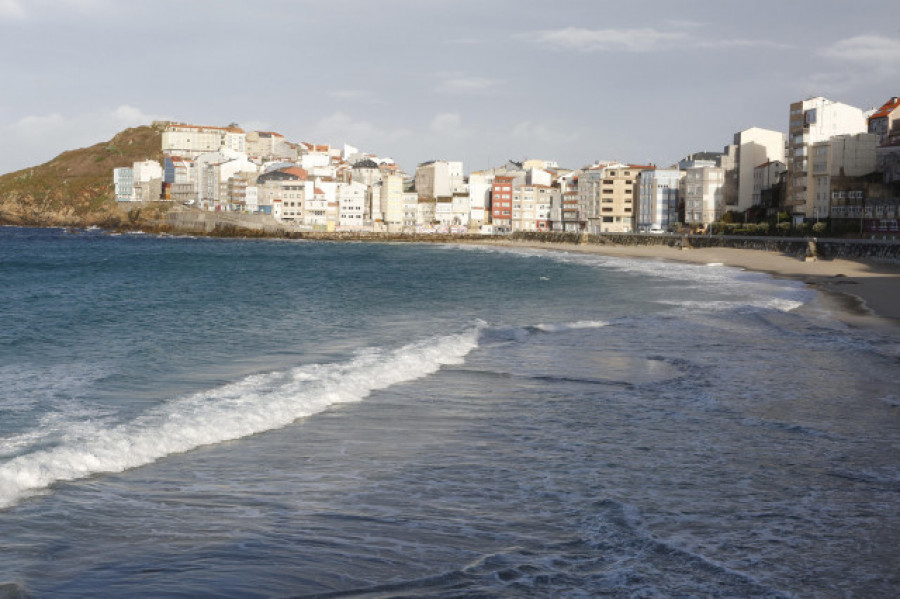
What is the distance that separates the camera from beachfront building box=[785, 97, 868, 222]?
7856 cm

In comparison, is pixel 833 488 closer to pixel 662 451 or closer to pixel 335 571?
pixel 662 451

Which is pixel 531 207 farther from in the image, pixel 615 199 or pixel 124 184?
pixel 124 184

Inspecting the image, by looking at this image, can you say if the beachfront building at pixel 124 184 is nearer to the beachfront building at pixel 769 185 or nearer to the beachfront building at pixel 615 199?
the beachfront building at pixel 615 199

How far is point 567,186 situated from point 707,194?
30.2 m

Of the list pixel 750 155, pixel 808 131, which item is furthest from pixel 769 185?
pixel 808 131

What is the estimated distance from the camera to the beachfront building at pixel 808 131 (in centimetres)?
7856

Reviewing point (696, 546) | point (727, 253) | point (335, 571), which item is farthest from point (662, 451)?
point (727, 253)

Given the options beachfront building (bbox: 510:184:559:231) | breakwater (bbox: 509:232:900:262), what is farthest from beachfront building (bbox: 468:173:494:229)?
breakwater (bbox: 509:232:900:262)

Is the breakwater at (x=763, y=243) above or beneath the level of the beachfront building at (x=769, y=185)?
beneath

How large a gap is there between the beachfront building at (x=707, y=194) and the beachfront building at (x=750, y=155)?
2015mm

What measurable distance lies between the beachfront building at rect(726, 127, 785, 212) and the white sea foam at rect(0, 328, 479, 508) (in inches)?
3509

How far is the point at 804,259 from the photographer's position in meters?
57.3

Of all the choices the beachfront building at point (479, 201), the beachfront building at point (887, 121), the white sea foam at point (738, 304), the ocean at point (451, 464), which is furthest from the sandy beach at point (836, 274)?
the beachfront building at point (479, 201)

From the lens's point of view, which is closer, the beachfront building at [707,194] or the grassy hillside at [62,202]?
the beachfront building at [707,194]
